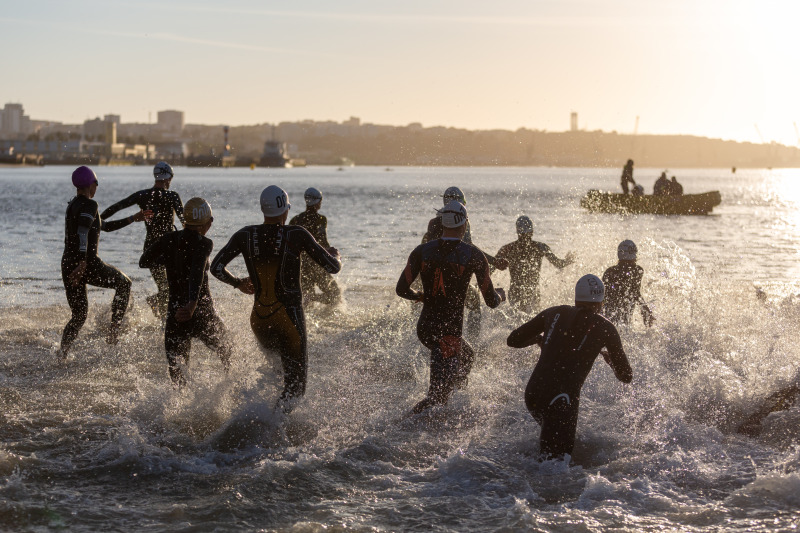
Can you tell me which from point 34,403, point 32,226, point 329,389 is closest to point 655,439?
point 329,389

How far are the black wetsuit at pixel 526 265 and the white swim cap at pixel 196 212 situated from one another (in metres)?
4.70

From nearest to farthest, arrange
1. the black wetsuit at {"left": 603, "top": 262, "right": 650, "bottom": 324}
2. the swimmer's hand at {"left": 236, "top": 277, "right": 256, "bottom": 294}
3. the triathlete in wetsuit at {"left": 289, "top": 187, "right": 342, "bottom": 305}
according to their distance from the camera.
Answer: the swimmer's hand at {"left": 236, "top": 277, "right": 256, "bottom": 294}
the black wetsuit at {"left": 603, "top": 262, "right": 650, "bottom": 324}
the triathlete in wetsuit at {"left": 289, "top": 187, "right": 342, "bottom": 305}

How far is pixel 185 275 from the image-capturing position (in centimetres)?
755

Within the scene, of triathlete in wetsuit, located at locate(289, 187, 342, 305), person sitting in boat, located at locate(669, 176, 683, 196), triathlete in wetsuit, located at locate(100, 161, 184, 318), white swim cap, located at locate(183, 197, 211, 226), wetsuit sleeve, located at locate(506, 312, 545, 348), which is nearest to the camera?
wetsuit sleeve, located at locate(506, 312, 545, 348)

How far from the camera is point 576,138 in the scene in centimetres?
2738

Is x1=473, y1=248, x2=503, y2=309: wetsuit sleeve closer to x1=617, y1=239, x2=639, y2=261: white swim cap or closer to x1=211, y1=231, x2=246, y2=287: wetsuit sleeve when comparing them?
x1=211, y1=231, x2=246, y2=287: wetsuit sleeve

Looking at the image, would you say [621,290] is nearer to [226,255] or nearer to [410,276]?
[410,276]

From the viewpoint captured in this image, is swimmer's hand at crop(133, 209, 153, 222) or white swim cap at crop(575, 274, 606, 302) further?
swimmer's hand at crop(133, 209, 153, 222)

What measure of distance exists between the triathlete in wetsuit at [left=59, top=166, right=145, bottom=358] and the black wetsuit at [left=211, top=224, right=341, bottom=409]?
2.85 meters

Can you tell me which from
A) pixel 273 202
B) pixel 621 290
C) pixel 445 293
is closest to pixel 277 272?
pixel 273 202

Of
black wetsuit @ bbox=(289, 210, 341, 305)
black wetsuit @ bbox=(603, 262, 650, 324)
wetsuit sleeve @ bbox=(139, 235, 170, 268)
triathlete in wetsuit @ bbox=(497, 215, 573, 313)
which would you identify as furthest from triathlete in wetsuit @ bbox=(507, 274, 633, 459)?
black wetsuit @ bbox=(289, 210, 341, 305)

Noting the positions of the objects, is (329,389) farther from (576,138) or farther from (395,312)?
(576,138)

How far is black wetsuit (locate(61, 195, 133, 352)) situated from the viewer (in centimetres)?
931

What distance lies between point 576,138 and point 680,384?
1901cm
